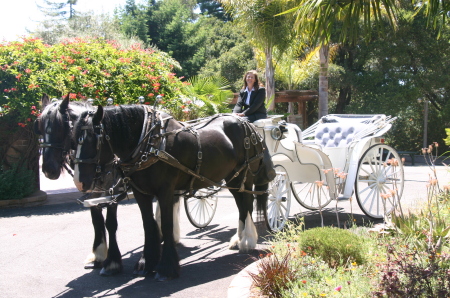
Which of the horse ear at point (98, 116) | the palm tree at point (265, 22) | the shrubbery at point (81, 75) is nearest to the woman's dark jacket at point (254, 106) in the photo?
the horse ear at point (98, 116)

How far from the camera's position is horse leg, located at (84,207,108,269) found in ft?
17.6

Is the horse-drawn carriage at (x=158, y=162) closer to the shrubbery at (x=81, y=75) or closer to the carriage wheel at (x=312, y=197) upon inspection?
the carriage wheel at (x=312, y=197)

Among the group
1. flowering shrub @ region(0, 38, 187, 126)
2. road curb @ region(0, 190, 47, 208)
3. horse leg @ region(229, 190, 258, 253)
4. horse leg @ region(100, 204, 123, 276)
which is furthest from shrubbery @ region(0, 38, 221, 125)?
horse leg @ region(100, 204, 123, 276)

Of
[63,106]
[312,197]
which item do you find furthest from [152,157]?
[312,197]

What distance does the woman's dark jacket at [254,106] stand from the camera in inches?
268

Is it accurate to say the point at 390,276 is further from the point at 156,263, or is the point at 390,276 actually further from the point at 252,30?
the point at 252,30

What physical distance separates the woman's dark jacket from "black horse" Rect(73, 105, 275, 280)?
1.24 metres

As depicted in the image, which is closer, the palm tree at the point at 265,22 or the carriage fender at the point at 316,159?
the carriage fender at the point at 316,159

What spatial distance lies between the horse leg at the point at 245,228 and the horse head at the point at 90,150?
7.35 feet

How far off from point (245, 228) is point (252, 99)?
1.98 meters

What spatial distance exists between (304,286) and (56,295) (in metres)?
2.51

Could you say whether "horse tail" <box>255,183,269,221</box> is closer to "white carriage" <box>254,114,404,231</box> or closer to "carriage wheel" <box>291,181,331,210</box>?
"white carriage" <box>254,114,404,231</box>

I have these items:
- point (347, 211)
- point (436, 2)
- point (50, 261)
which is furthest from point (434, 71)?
point (50, 261)

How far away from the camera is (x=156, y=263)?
5102 millimetres
